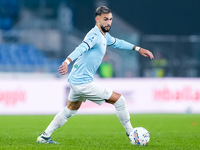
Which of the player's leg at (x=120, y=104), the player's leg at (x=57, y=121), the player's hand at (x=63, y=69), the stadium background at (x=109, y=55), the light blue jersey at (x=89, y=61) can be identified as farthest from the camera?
the stadium background at (x=109, y=55)

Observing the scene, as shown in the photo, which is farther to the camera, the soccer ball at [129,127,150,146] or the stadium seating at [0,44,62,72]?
the stadium seating at [0,44,62,72]

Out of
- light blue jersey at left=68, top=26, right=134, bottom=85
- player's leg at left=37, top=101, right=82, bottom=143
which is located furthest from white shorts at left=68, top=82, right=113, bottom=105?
player's leg at left=37, top=101, right=82, bottom=143

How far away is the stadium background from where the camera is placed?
17.6m

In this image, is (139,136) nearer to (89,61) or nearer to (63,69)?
(89,61)

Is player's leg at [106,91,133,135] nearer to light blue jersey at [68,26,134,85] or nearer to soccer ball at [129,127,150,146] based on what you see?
soccer ball at [129,127,150,146]

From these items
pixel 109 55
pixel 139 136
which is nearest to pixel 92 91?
pixel 139 136

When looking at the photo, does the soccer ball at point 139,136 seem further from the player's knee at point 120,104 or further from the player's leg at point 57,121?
the player's leg at point 57,121

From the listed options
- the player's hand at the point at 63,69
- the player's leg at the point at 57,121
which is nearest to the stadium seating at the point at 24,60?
the player's leg at the point at 57,121

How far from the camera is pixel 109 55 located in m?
21.7

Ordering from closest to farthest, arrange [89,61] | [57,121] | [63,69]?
[63,69]
[89,61]
[57,121]

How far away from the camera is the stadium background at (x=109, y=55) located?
57.6 ft

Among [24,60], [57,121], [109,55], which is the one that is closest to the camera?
[57,121]

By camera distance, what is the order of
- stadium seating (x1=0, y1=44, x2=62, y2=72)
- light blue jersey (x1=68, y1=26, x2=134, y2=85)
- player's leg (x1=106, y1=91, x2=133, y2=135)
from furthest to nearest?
stadium seating (x1=0, y1=44, x2=62, y2=72), player's leg (x1=106, y1=91, x2=133, y2=135), light blue jersey (x1=68, y1=26, x2=134, y2=85)

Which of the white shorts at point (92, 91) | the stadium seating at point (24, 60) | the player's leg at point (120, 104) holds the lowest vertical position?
the player's leg at point (120, 104)
